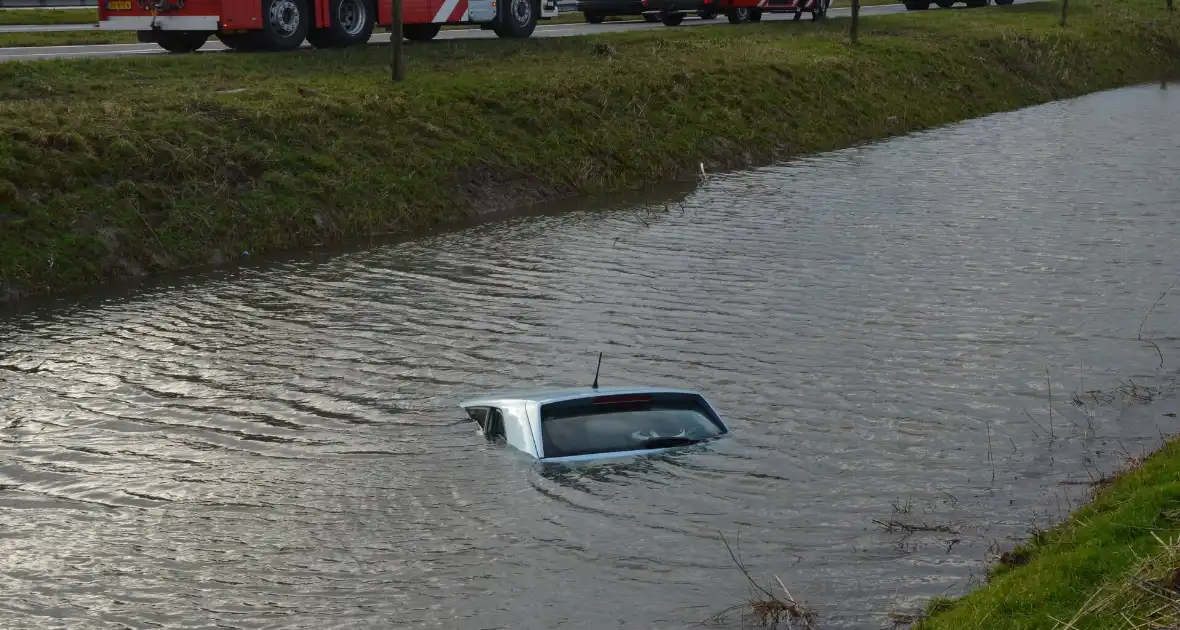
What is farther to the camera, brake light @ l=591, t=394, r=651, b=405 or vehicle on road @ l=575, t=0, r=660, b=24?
vehicle on road @ l=575, t=0, r=660, b=24

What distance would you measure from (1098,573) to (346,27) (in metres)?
25.0

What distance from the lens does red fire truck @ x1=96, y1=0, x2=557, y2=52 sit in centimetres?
2700

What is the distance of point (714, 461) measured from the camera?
35.8ft

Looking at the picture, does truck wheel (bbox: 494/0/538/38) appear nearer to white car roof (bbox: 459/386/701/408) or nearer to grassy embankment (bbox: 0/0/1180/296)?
grassy embankment (bbox: 0/0/1180/296)

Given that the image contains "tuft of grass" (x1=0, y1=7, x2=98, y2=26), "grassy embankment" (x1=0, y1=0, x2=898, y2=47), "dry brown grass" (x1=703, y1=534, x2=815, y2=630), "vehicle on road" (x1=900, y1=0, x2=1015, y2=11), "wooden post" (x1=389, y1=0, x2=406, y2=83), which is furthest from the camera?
"vehicle on road" (x1=900, y1=0, x2=1015, y2=11)

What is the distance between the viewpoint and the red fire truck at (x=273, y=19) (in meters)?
27.0

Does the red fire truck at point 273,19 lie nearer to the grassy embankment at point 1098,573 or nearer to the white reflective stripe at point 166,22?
the white reflective stripe at point 166,22

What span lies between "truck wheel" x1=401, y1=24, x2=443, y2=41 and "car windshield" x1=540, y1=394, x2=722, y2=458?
78.8ft

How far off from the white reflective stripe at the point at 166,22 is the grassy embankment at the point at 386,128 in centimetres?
93

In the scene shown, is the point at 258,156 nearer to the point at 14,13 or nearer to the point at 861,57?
the point at 861,57

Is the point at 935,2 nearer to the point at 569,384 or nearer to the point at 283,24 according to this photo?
the point at 283,24

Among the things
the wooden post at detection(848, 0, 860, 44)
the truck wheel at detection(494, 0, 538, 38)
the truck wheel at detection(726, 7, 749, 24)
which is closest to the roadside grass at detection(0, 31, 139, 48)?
the truck wheel at detection(494, 0, 538, 38)

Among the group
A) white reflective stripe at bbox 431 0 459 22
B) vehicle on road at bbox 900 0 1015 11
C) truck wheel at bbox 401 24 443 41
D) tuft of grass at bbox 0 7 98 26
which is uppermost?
vehicle on road at bbox 900 0 1015 11

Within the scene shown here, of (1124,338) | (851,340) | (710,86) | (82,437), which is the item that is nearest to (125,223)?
(82,437)
